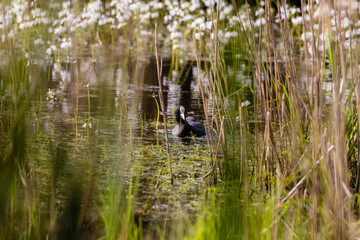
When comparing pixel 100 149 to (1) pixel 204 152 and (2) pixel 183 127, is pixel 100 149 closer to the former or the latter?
(1) pixel 204 152

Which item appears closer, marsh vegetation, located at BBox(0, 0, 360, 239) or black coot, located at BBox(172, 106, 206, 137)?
marsh vegetation, located at BBox(0, 0, 360, 239)

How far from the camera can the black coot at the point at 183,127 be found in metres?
4.46

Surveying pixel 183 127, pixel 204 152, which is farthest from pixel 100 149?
pixel 183 127

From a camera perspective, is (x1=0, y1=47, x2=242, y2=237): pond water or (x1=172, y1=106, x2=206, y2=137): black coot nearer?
(x1=0, y1=47, x2=242, y2=237): pond water

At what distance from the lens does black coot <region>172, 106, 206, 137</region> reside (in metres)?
4.46

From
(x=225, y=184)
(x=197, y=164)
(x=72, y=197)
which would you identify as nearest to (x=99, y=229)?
(x=72, y=197)

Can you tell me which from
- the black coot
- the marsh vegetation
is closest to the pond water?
the marsh vegetation

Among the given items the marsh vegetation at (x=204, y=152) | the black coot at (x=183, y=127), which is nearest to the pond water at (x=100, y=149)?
the marsh vegetation at (x=204, y=152)

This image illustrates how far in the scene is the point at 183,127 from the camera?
14.7 feet

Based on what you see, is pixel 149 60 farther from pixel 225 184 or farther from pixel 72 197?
pixel 72 197

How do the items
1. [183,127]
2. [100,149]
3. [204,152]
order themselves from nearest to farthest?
[100,149] → [204,152] → [183,127]

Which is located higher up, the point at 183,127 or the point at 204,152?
the point at 183,127

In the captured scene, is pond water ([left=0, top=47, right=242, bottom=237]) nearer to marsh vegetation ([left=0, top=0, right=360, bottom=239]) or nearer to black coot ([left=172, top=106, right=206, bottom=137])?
marsh vegetation ([left=0, top=0, right=360, bottom=239])

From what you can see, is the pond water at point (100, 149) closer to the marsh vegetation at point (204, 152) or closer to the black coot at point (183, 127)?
the marsh vegetation at point (204, 152)
